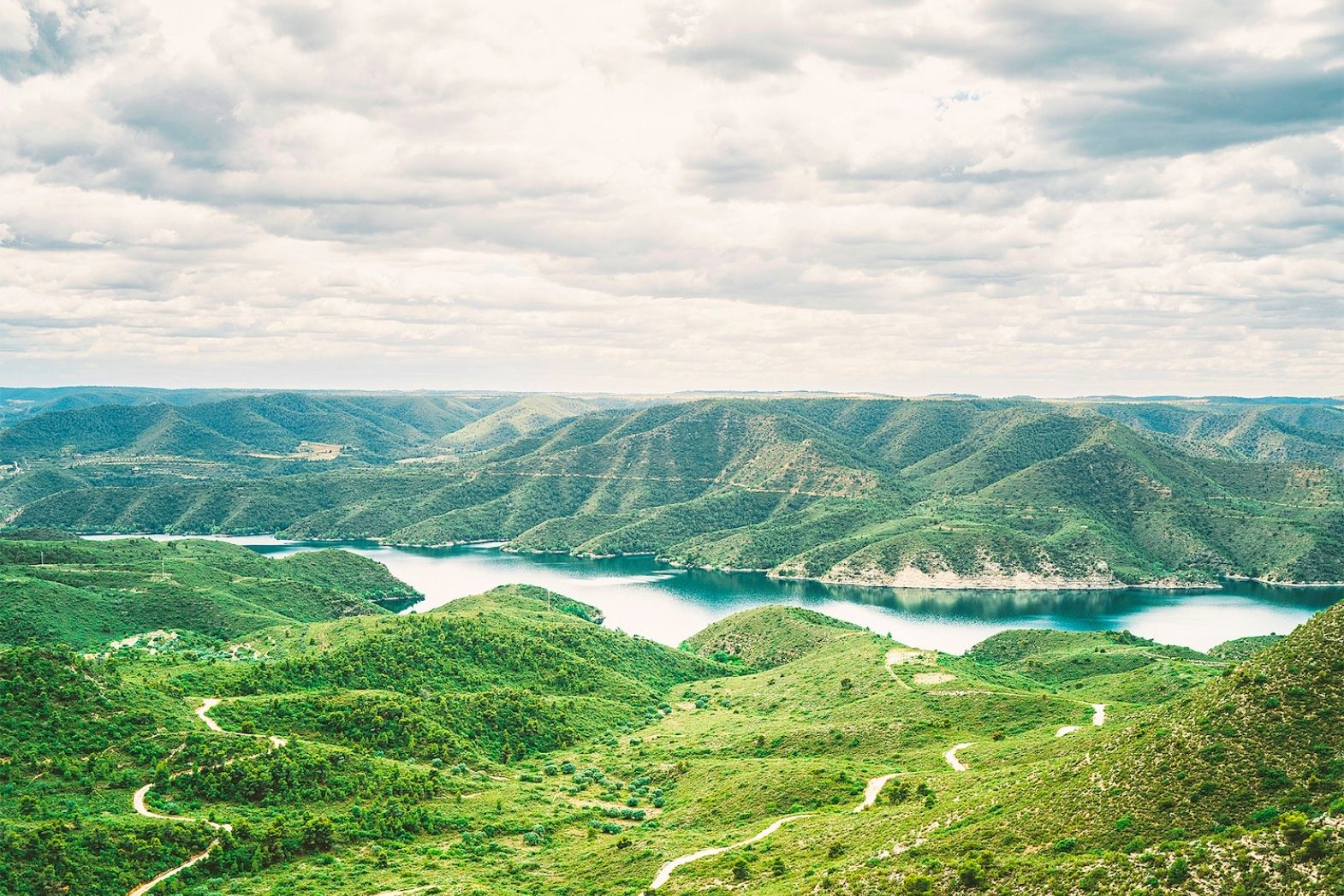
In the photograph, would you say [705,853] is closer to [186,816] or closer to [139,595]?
[186,816]

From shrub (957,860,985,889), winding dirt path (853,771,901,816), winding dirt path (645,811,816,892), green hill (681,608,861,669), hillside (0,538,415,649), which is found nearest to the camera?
shrub (957,860,985,889)

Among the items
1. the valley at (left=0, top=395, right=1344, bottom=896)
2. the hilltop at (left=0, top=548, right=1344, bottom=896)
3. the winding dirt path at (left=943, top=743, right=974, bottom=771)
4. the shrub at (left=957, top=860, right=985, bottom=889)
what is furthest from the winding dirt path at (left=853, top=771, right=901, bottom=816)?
the shrub at (left=957, top=860, right=985, bottom=889)

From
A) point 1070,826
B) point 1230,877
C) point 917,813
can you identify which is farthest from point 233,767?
point 1230,877

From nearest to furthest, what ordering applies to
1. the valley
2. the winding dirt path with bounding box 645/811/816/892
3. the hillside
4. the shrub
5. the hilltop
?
the shrub → the hilltop → the valley → the winding dirt path with bounding box 645/811/816/892 → the hillside

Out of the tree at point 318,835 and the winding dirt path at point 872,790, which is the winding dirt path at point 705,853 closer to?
the winding dirt path at point 872,790

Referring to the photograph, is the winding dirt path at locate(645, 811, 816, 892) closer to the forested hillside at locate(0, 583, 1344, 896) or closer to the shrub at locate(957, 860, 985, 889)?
the forested hillside at locate(0, 583, 1344, 896)

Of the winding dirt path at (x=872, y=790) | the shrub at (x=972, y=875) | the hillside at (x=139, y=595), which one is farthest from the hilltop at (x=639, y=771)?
the hillside at (x=139, y=595)
